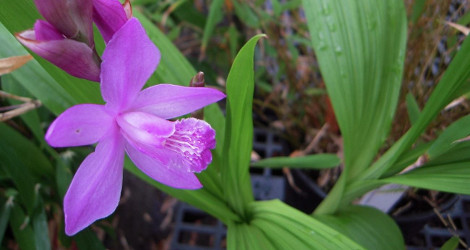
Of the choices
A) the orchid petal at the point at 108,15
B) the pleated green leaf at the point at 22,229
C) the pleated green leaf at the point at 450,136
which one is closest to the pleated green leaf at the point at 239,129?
the orchid petal at the point at 108,15

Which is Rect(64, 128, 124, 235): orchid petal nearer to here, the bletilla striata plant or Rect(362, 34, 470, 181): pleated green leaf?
the bletilla striata plant

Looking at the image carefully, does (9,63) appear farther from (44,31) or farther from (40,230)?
(40,230)

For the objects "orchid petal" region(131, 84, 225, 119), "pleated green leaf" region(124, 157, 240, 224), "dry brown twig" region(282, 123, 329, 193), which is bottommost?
"dry brown twig" region(282, 123, 329, 193)

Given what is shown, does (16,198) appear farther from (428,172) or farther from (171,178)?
(428,172)

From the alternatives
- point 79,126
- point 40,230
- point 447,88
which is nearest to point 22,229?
point 40,230

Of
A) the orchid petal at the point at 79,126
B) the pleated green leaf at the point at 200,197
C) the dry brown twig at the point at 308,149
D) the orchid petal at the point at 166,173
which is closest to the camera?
the orchid petal at the point at 79,126

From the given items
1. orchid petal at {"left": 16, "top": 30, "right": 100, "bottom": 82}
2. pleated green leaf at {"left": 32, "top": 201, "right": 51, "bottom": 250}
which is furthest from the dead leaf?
pleated green leaf at {"left": 32, "top": 201, "right": 51, "bottom": 250}

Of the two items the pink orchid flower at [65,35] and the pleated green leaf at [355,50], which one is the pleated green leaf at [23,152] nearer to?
the pink orchid flower at [65,35]
